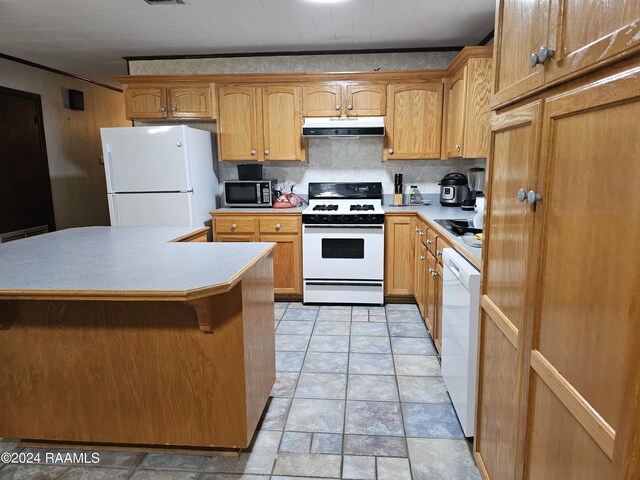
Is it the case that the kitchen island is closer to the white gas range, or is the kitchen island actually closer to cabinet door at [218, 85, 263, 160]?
the white gas range

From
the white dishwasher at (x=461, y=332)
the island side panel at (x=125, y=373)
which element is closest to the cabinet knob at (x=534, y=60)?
the white dishwasher at (x=461, y=332)

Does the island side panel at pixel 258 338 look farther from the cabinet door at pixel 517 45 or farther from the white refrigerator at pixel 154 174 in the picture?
the white refrigerator at pixel 154 174

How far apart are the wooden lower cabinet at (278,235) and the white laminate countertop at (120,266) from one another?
4.77 ft

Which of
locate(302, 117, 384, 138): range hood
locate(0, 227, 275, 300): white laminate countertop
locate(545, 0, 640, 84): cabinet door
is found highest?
locate(302, 117, 384, 138): range hood

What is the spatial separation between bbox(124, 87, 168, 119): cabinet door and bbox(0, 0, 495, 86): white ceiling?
1.34ft

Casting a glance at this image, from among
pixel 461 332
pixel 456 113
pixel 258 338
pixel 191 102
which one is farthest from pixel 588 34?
pixel 191 102

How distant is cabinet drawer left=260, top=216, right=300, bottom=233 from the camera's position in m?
3.80

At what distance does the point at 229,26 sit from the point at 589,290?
10.9 feet

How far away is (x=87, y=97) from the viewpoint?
5.74 m

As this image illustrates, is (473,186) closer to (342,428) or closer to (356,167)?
(356,167)

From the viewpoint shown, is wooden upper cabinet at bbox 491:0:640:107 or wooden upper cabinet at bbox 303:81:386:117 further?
wooden upper cabinet at bbox 303:81:386:117

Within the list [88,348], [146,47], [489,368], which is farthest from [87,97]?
[489,368]

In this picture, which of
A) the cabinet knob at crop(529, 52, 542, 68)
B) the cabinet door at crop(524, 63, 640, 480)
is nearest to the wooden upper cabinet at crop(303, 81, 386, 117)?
the cabinet knob at crop(529, 52, 542, 68)

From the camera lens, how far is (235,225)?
3877 mm
